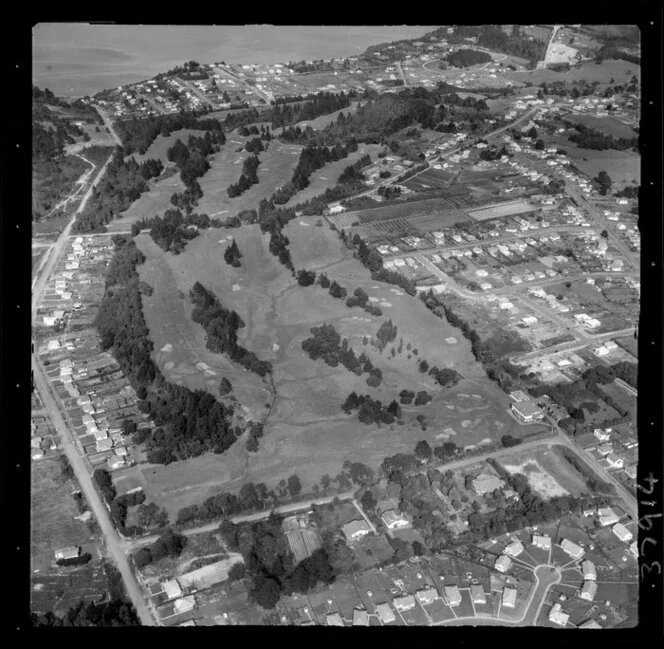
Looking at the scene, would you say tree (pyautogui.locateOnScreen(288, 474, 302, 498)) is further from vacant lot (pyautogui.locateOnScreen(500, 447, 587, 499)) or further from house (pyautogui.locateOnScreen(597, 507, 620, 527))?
house (pyautogui.locateOnScreen(597, 507, 620, 527))

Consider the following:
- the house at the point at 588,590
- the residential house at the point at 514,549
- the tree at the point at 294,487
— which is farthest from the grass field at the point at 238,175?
the house at the point at 588,590

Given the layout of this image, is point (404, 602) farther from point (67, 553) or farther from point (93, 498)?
point (93, 498)

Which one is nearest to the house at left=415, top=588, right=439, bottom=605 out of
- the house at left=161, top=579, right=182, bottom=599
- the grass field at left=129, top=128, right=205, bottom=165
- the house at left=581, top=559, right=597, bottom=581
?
the house at left=581, top=559, right=597, bottom=581

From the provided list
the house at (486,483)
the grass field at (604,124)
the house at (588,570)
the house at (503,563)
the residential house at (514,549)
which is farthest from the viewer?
the grass field at (604,124)

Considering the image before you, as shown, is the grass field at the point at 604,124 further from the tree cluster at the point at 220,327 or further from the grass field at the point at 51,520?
the grass field at the point at 51,520

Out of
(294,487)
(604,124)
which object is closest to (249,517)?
(294,487)
